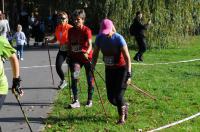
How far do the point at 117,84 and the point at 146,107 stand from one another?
1.56 m

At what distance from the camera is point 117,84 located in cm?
756

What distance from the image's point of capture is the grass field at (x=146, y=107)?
24.8ft

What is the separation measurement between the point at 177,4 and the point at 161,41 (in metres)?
1.76

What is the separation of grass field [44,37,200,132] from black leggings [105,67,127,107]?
395 millimetres

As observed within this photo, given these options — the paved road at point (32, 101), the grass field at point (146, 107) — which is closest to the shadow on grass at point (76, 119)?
the grass field at point (146, 107)

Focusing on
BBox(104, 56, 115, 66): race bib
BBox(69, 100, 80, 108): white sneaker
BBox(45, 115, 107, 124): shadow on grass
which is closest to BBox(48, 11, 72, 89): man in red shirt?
BBox(69, 100, 80, 108): white sneaker

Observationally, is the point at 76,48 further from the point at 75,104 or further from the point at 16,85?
the point at 16,85

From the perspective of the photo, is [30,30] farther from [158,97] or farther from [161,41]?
[158,97]

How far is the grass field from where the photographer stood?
755 cm

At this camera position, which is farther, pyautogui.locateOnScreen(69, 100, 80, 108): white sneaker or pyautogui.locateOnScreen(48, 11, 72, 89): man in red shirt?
pyautogui.locateOnScreen(48, 11, 72, 89): man in red shirt

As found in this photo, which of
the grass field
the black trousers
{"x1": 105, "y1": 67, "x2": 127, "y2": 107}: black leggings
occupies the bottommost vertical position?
the black trousers

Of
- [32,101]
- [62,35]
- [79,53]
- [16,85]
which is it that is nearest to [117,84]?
[79,53]

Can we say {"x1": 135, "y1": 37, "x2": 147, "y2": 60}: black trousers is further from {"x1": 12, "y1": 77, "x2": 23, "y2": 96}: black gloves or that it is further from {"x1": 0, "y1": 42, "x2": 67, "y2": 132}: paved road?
{"x1": 12, "y1": 77, "x2": 23, "y2": 96}: black gloves

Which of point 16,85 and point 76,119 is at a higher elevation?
point 16,85
